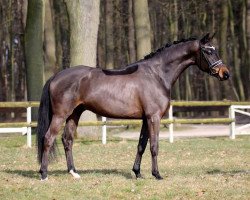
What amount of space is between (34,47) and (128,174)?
34.7 ft

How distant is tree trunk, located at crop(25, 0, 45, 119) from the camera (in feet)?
62.8

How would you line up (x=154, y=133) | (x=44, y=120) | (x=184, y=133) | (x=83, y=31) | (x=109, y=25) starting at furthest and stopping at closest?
(x=109, y=25), (x=184, y=133), (x=83, y=31), (x=44, y=120), (x=154, y=133)

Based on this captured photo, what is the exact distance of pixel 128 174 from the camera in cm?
964

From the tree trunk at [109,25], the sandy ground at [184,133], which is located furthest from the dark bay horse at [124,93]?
the tree trunk at [109,25]

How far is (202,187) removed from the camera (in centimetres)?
793

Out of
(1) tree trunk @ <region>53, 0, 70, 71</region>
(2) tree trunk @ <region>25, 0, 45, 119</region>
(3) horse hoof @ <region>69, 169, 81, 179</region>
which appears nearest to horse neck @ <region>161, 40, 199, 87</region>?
(3) horse hoof @ <region>69, 169, 81, 179</region>

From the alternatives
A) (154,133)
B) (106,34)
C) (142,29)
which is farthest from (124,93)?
(106,34)

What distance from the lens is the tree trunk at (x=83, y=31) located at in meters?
16.3

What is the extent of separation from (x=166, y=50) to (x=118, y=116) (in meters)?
1.41

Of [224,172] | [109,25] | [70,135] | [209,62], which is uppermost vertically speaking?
[109,25]

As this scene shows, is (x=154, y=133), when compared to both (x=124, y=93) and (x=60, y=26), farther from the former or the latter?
(x=60, y=26)

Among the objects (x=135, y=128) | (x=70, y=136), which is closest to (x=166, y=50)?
(x=70, y=136)

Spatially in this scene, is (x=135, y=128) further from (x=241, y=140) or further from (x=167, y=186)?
(x=167, y=186)

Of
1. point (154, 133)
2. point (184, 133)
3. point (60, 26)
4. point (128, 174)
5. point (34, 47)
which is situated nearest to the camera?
point (154, 133)
